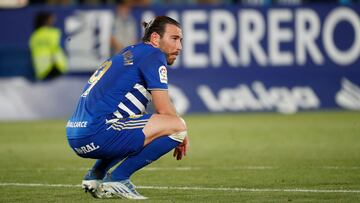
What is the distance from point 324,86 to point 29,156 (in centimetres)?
1010

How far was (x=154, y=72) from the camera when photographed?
343 inches

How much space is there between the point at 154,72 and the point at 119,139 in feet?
2.24

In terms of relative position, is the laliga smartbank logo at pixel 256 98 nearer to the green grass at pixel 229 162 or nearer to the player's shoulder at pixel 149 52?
the green grass at pixel 229 162

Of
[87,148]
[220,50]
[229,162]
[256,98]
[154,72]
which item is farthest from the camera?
[220,50]

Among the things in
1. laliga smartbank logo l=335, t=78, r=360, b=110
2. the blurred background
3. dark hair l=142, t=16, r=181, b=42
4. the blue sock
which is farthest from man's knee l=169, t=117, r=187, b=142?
laliga smartbank logo l=335, t=78, r=360, b=110

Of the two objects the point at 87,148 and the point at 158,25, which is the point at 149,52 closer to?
the point at 158,25

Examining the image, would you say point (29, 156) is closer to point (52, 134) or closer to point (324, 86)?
point (52, 134)

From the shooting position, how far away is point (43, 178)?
10.9m

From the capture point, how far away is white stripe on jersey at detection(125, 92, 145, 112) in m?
8.86

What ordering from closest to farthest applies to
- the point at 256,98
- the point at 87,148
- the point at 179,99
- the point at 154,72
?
1. the point at 154,72
2. the point at 87,148
3. the point at 179,99
4. the point at 256,98

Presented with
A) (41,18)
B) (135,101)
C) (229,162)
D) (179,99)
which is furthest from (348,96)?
(135,101)

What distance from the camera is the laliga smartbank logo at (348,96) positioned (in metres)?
22.0

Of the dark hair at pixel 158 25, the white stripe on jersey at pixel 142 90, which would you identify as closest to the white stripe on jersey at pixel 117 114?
the white stripe on jersey at pixel 142 90

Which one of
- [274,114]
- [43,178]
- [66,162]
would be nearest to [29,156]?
[66,162]
